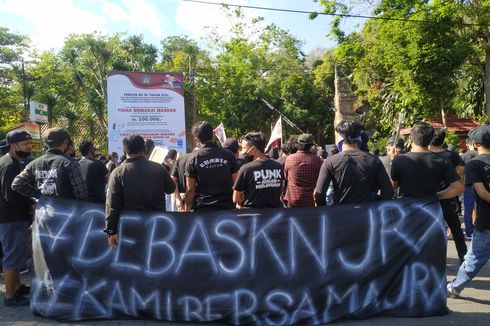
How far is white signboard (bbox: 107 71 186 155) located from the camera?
11.5 metres

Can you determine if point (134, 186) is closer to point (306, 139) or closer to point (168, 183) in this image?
point (168, 183)

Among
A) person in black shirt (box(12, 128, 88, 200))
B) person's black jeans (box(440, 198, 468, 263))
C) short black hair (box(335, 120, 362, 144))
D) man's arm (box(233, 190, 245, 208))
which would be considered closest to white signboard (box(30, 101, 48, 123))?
person in black shirt (box(12, 128, 88, 200))

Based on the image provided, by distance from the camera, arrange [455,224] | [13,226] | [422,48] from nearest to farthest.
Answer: [13,226] → [455,224] → [422,48]

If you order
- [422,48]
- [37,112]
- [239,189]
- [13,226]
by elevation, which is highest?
[422,48]

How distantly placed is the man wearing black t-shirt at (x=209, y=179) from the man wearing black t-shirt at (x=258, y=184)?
140 mm

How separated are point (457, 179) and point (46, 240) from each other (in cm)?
427

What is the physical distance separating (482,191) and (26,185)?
4626 mm

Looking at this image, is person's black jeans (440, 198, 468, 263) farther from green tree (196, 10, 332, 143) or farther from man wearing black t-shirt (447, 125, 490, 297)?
green tree (196, 10, 332, 143)

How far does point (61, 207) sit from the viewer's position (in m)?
4.54

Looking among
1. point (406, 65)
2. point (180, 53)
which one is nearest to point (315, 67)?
point (180, 53)

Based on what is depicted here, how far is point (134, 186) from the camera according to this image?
439 centimetres

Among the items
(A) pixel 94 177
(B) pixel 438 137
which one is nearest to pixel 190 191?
(A) pixel 94 177

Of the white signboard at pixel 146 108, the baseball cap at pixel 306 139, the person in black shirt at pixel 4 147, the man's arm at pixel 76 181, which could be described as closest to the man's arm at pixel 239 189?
the baseball cap at pixel 306 139

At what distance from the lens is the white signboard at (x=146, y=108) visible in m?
11.5
